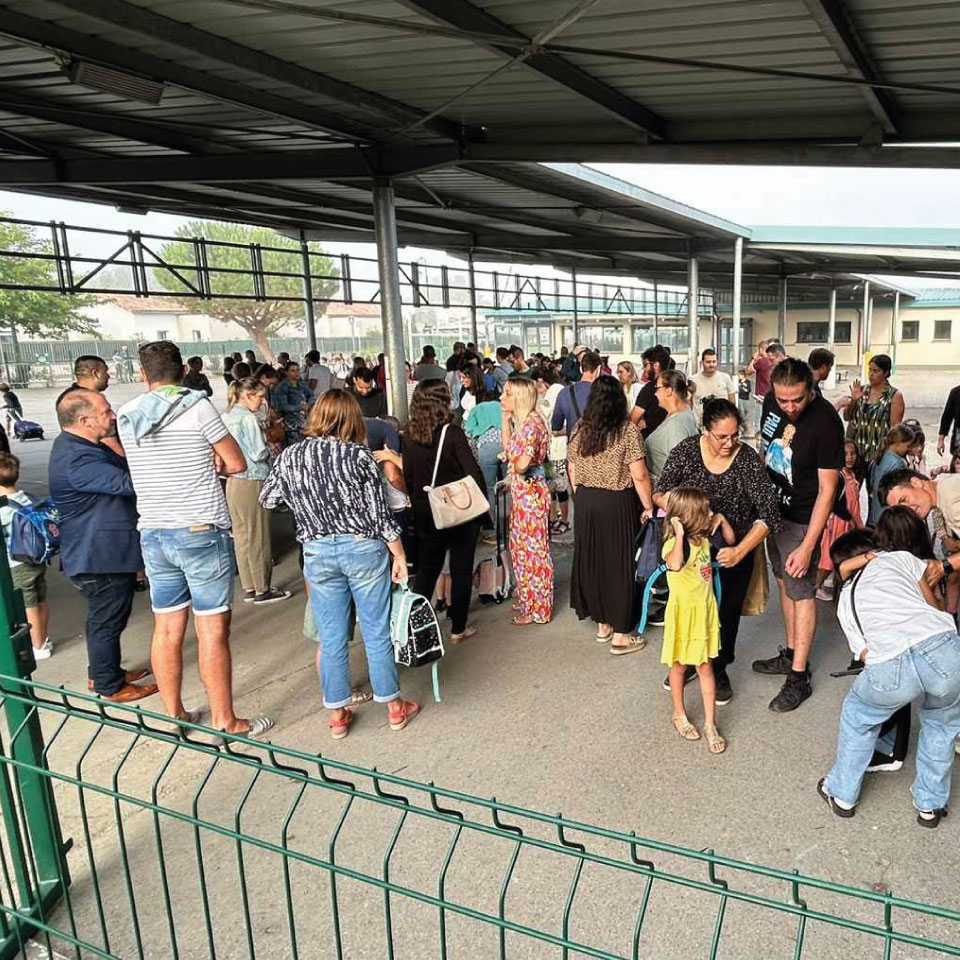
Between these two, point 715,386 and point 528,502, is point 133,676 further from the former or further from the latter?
point 715,386

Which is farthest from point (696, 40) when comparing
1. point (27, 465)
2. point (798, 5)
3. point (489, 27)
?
point (27, 465)

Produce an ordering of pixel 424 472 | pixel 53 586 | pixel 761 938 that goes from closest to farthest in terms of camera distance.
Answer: pixel 761 938 < pixel 424 472 < pixel 53 586

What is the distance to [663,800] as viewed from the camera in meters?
3.07

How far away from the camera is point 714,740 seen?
342cm

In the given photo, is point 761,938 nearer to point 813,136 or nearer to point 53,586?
point 53,586

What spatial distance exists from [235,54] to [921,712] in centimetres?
600

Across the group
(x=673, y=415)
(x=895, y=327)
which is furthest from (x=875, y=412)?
(x=895, y=327)

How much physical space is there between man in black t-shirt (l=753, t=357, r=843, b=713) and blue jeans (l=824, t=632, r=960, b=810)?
858 mm

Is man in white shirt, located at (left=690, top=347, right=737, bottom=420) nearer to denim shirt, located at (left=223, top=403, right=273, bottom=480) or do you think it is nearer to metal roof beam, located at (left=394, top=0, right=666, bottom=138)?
metal roof beam, located at (left=394, top=0, right=666, bottom=138)

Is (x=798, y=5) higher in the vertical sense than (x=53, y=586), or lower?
higher

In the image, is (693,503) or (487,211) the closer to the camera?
(693,503)

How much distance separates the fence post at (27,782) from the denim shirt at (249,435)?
9.47 ft

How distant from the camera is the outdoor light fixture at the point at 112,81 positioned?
541 centimetres

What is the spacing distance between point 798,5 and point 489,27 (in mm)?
1914
